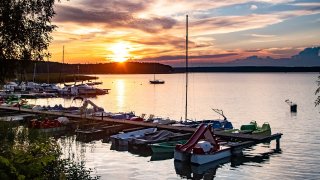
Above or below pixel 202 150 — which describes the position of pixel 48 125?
above

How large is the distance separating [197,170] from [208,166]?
48.5 inches

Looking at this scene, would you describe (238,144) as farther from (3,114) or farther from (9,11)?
(3,114)

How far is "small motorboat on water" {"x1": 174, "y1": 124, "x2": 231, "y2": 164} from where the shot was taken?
3003cm

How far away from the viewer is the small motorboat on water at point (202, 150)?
3003 centimetres

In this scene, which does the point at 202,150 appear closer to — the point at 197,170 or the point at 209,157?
the point at 209,157

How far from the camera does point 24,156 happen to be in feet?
31.2

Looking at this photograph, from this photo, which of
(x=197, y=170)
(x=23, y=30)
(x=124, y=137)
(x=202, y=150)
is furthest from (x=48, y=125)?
(x=23, y=30)

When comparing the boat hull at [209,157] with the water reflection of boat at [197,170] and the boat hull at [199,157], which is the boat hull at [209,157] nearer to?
the boat hull at [199,157]

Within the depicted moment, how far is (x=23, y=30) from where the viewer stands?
1800 centimetres

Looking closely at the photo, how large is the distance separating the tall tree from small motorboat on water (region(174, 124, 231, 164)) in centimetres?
1521

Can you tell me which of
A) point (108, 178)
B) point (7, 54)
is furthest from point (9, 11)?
point (108, 178)

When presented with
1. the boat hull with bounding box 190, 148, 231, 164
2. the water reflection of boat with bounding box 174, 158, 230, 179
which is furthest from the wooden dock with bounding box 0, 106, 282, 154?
the water reflection of boat with bounding box 174, 158, 230, 179

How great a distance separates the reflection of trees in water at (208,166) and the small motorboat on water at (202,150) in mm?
384

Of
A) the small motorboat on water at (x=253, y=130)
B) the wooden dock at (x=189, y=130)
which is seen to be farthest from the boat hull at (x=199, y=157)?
the small motorboat on water at (x=253, y=130)
